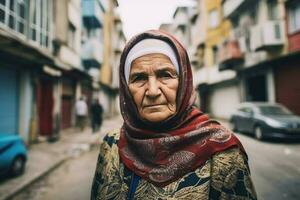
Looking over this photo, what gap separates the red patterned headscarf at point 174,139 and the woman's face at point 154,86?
1.4 inches

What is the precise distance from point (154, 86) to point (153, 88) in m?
0.01

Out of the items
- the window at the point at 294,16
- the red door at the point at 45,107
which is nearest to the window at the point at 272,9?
the window at the point at 294,16

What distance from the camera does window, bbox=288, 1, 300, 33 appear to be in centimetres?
1538

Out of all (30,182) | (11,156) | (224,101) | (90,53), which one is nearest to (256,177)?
(30,182)

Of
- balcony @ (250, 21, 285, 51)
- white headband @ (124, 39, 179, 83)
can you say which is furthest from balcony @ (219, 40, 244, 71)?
white headband @ (124, 39, 179, 83)

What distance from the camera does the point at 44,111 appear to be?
45.3ft

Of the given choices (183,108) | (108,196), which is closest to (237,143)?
(183,108)

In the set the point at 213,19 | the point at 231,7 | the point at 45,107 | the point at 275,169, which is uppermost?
the point at 213,19

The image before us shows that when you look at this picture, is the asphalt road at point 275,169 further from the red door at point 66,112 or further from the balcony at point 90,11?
the balcony at point 90,11

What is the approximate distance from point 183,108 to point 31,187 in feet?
18.4

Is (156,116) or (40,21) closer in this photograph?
(156,116)

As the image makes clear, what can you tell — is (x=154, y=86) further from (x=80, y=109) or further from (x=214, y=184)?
(x=80, y=109)

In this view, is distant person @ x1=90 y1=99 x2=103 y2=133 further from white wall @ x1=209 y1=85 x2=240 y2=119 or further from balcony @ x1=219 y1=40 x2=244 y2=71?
white wall @ x1=209 y1=85 x2=240 y2=119

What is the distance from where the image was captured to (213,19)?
27875 millimetres
